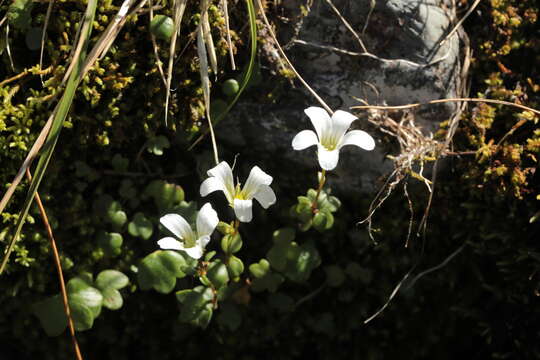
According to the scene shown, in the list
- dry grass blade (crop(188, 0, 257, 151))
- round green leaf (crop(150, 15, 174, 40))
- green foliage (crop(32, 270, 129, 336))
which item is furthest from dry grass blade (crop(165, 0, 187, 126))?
green foliage (crop(32, 270, 129, 336))

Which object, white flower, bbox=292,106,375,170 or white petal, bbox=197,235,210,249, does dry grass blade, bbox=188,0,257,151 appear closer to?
white flower, bbox=292,106,375,170

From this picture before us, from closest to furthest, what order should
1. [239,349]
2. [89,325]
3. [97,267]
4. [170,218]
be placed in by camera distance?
[170,218]
[89,325]
[97,267]
[239,349]

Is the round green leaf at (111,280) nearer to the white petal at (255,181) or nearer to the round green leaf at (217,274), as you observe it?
the round green leaf at (217,274)

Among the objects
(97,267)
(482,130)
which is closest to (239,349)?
(97,267)

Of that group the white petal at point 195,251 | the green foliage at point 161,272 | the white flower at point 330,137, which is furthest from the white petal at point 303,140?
the green foliage at point 161,272

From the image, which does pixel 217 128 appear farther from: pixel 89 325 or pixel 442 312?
pixel 442 312

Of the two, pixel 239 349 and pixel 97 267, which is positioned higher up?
pixel 97 267

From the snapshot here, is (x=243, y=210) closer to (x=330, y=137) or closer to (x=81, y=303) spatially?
(x=330, y=137)
